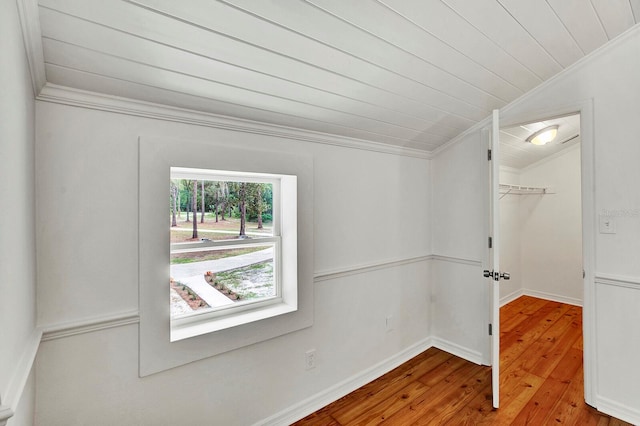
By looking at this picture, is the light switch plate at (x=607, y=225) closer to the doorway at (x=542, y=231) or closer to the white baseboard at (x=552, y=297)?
the doorway at (x=542, y=231)

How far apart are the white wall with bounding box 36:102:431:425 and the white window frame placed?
→ 0.05 m

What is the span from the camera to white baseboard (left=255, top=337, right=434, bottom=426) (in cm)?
185

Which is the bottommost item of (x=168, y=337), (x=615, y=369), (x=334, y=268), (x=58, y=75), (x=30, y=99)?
(x=615, y=369)

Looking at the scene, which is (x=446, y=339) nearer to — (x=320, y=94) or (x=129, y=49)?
(x=320, y=94)

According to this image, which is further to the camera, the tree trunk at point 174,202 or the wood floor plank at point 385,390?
the wood floor plank at point 385,390

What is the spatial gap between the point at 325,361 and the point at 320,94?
1698 mm

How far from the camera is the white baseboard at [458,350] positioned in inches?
104

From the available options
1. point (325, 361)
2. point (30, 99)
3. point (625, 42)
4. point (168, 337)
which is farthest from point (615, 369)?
point (30, 99)

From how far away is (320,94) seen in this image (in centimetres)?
159

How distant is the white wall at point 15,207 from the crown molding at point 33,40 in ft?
0.12

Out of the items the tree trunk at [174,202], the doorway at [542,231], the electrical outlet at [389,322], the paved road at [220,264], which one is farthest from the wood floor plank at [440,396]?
the tree trunk at [174,202]

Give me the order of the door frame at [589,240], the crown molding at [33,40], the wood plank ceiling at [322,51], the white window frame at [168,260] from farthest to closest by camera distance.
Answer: the door frame at [589,240] → the white window frame at [168,260] → the wood plank ceiling at [322,51] → the crown molding at [33,40]

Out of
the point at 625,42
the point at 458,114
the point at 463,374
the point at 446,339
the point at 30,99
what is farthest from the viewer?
the point at 446,339

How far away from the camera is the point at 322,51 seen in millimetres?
1305
